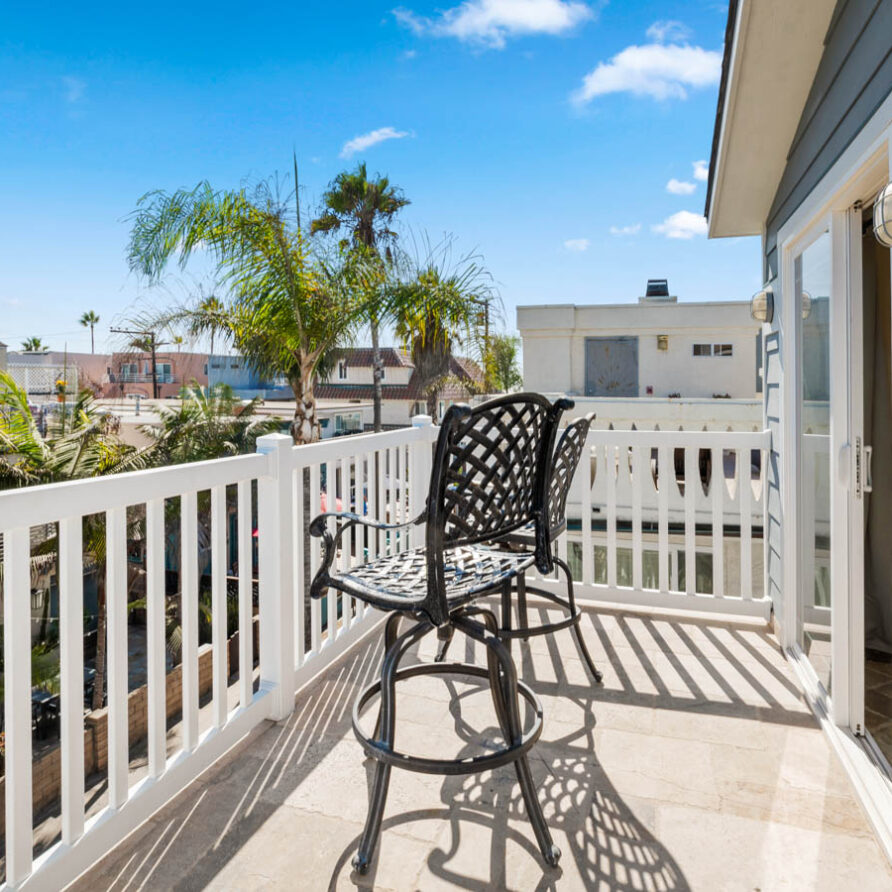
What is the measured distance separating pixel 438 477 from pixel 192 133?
75.2 feet

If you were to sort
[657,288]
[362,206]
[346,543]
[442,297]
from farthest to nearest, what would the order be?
[657,288] → [362,206] → [442,297] → [346,543]

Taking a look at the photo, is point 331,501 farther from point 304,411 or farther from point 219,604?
point 304,411

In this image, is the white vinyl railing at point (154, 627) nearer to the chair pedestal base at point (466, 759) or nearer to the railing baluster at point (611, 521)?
the chair pedestal base at point (466, 759)

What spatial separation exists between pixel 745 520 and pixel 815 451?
34.6 inches

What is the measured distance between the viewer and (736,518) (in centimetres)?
655

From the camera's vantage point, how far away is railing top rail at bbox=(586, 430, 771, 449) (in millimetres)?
3273

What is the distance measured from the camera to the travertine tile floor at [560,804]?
61.4 inches

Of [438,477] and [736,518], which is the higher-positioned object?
[438,477]

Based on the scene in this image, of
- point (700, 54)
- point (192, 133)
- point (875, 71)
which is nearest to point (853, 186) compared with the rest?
point (875, 71)

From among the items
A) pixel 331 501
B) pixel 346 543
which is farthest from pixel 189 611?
pixel 346 543

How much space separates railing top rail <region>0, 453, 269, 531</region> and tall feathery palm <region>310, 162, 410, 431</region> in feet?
49.9

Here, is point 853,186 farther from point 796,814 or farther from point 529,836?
point 529,836

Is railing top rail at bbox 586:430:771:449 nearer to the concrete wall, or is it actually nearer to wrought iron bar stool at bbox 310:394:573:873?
wrought iron bar stool at bbox 310:394:573:873

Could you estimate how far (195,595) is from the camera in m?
1.91
